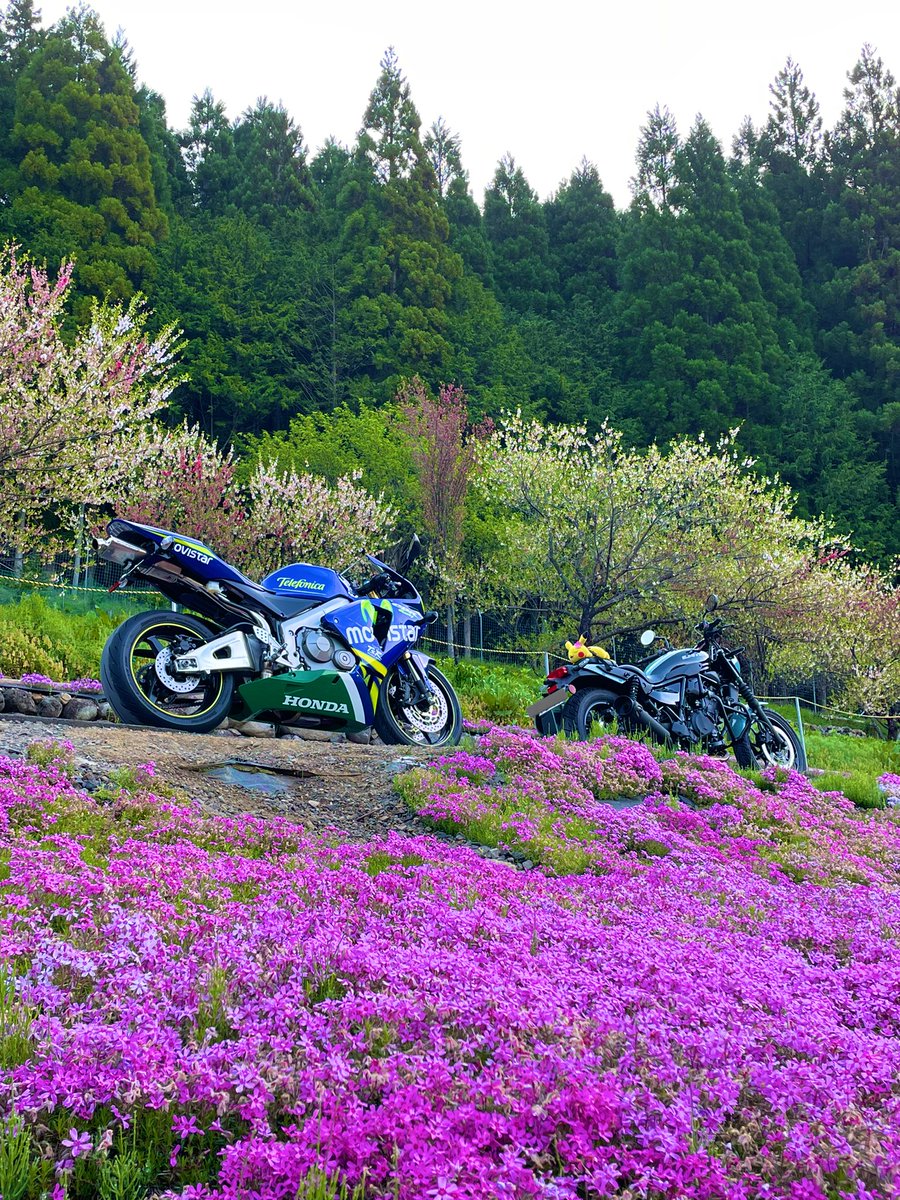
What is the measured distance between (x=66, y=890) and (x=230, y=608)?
4.97 m

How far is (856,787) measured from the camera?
1116 cm

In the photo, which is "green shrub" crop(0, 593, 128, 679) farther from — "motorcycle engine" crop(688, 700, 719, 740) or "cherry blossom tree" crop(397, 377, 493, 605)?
"cherry blossom tree" crop(397, 377, 493, 605)

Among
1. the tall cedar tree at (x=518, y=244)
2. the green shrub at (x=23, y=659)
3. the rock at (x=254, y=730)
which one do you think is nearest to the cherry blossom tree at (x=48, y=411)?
the green shrub at (x=23, y=659)

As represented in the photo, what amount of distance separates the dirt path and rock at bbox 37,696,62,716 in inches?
68.9

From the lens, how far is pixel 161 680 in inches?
328

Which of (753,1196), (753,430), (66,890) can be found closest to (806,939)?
(753,1196)

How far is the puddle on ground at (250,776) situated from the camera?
23.2 ft

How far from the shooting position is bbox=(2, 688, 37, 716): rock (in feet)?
32.1

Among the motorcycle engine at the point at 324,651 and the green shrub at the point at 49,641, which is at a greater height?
the motorcycle engine at the point at 324,651

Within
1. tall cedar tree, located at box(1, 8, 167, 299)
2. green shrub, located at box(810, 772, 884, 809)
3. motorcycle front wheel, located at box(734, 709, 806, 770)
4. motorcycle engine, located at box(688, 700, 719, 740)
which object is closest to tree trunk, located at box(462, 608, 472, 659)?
motorcycle front wheel, located at box(734, 709, 806, 770)

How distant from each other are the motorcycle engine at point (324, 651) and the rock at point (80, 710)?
8.42ft

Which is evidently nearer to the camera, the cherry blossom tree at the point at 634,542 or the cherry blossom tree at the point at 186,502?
the cherry blossom tree at the point at 186,502

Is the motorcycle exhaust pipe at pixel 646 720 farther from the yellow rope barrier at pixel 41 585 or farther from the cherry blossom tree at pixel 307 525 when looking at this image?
the cherry blossom tree at pixel 307 525

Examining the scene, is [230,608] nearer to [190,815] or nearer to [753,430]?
[190,815]
